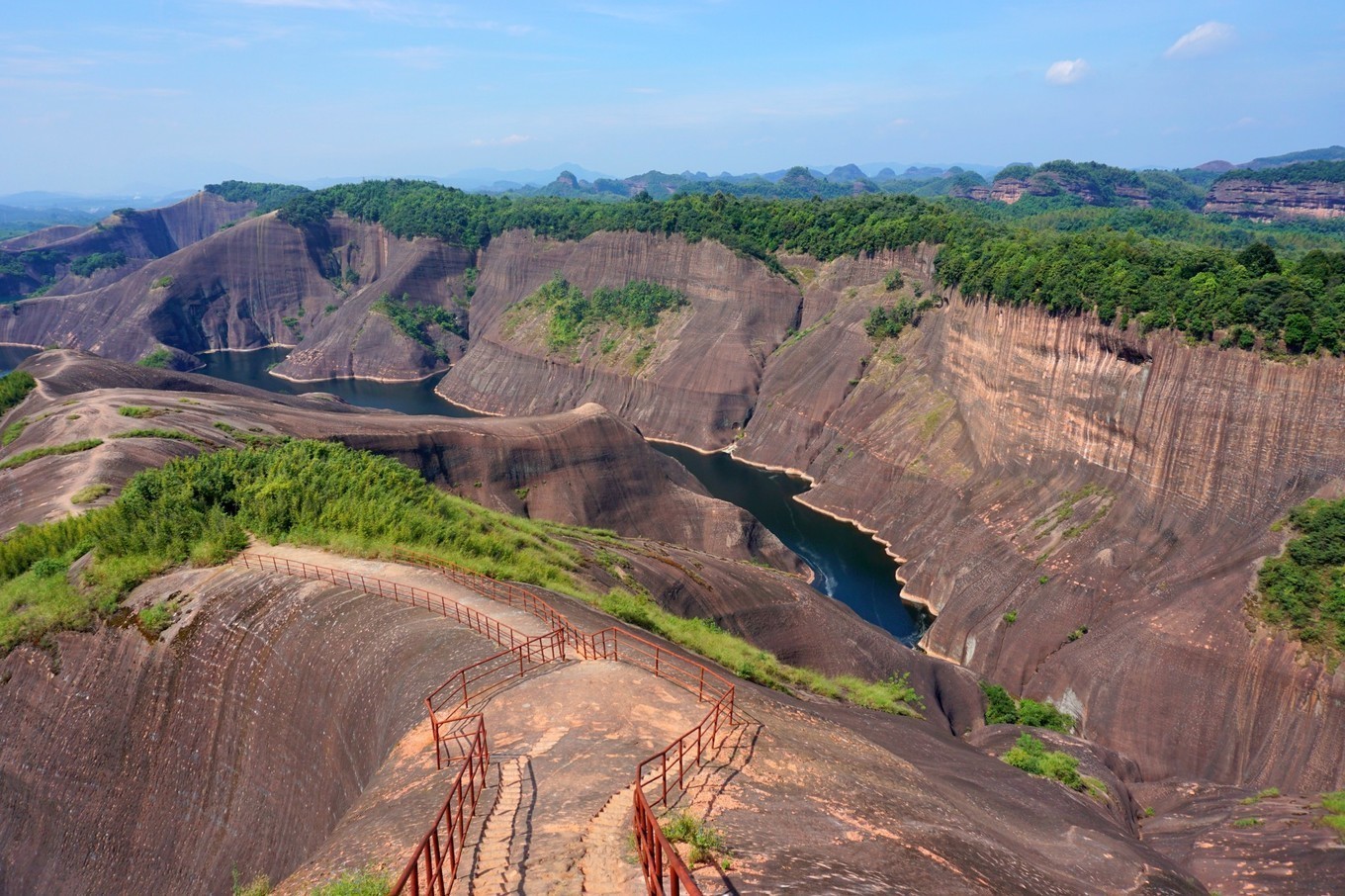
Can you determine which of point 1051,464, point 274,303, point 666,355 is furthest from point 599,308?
point 1051,464

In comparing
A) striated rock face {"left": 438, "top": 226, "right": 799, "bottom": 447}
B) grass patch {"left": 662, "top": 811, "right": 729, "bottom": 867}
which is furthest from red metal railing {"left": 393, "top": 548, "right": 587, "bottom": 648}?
striated rock face {"left": 438, "top": 226, "right": 799, "bottom": 447}

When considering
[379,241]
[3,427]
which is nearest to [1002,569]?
[3,427]

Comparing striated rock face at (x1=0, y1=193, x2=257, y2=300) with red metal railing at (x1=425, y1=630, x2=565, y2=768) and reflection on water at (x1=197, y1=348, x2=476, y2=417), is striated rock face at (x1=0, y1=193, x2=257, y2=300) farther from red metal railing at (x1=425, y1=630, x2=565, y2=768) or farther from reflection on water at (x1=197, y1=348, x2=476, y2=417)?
red metal railing at (x1=425, y1=630, x2=565, y2=768)

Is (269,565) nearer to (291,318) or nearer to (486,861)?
(486,861)

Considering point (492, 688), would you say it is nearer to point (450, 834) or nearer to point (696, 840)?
point (696, 840)

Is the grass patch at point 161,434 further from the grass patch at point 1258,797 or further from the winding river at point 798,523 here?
the grass patch at point 1258,797

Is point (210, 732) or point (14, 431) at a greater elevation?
point (14, 431)
